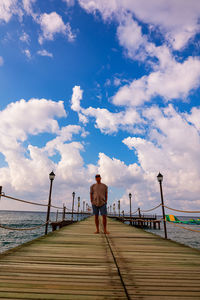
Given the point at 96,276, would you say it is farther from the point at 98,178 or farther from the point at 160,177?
the point at 160,177

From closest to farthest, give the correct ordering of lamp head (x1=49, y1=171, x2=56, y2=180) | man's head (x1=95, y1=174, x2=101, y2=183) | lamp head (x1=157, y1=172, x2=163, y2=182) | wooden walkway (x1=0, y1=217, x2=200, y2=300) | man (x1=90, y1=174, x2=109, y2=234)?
wooden walkway (x1=0, y1=217, x2=200, y2=300) → man (x1=90, y1=174, x2=109, y2=234) → man's head (x1=95, y1=174, x2=101, y2=183) → lamp head (x1=157, y1=172, x2=163, y2=182) → lamp head (x1=49, y1=171, x2=56, y2=180)

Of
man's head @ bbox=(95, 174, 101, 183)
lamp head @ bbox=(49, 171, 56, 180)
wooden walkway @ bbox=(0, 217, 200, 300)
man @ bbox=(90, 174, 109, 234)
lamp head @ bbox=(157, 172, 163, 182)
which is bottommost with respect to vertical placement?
wooden walkway @ bbox=(0, 217, 200, 300)

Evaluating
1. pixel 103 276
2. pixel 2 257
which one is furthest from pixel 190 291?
pixel 2 257

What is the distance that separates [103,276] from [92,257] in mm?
1063

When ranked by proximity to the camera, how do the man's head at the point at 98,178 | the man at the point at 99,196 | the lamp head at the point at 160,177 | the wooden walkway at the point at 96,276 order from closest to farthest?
1. the wooden walkway at the point at 96,276
2. the man at the point at 99,196
3. the man's head at the point at 98,178
4. the lamp head at the point at 160,177

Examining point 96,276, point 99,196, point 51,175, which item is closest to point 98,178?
point 99,196

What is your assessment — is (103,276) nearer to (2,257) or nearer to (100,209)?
(2,257)

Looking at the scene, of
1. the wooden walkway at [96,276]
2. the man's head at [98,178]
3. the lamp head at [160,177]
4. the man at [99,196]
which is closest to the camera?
the wooden walkway at [96,276]

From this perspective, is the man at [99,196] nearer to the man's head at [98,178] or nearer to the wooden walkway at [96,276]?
the man's head at [98,178]

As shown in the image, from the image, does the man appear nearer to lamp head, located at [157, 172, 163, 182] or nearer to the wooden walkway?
the wooden walkway

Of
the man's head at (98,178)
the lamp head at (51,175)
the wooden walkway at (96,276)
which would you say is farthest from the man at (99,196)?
the lamp head at (51,175)

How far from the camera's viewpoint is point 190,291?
2004 mm

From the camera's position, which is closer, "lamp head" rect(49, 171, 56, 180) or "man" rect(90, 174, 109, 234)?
"man" rect(90, 174, 109, 234)

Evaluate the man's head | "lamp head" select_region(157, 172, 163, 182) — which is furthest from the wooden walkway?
"lamp head" select_region(157, 172, 163, 182)
